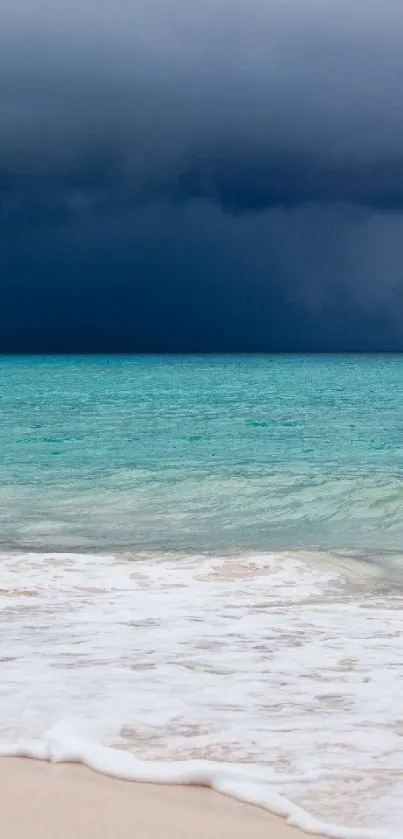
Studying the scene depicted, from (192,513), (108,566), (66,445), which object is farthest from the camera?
(66,445)

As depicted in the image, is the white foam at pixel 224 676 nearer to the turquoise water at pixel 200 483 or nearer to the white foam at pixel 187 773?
the white foam at pixel 187 773

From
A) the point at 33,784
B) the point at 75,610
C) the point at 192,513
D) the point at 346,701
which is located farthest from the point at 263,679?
the point at 192,513

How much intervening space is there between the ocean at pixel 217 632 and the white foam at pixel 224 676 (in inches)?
0.6

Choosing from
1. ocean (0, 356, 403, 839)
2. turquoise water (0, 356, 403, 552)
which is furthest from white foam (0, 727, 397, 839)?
turquoise water (0, 356, 403, 552)

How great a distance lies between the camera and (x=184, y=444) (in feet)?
86.3

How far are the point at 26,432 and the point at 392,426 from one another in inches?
531

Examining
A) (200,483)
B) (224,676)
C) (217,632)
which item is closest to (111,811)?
(224,676)

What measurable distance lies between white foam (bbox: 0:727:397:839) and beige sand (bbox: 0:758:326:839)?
0.05 metres

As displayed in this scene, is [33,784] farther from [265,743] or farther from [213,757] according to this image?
[265,743]

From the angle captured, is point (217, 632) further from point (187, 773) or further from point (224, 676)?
point (187, 773)

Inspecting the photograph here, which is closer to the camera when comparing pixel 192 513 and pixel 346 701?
pixel 346 701

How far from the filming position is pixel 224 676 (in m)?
5.72

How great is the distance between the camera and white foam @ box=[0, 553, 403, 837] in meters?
4.33

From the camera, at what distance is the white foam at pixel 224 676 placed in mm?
4332
